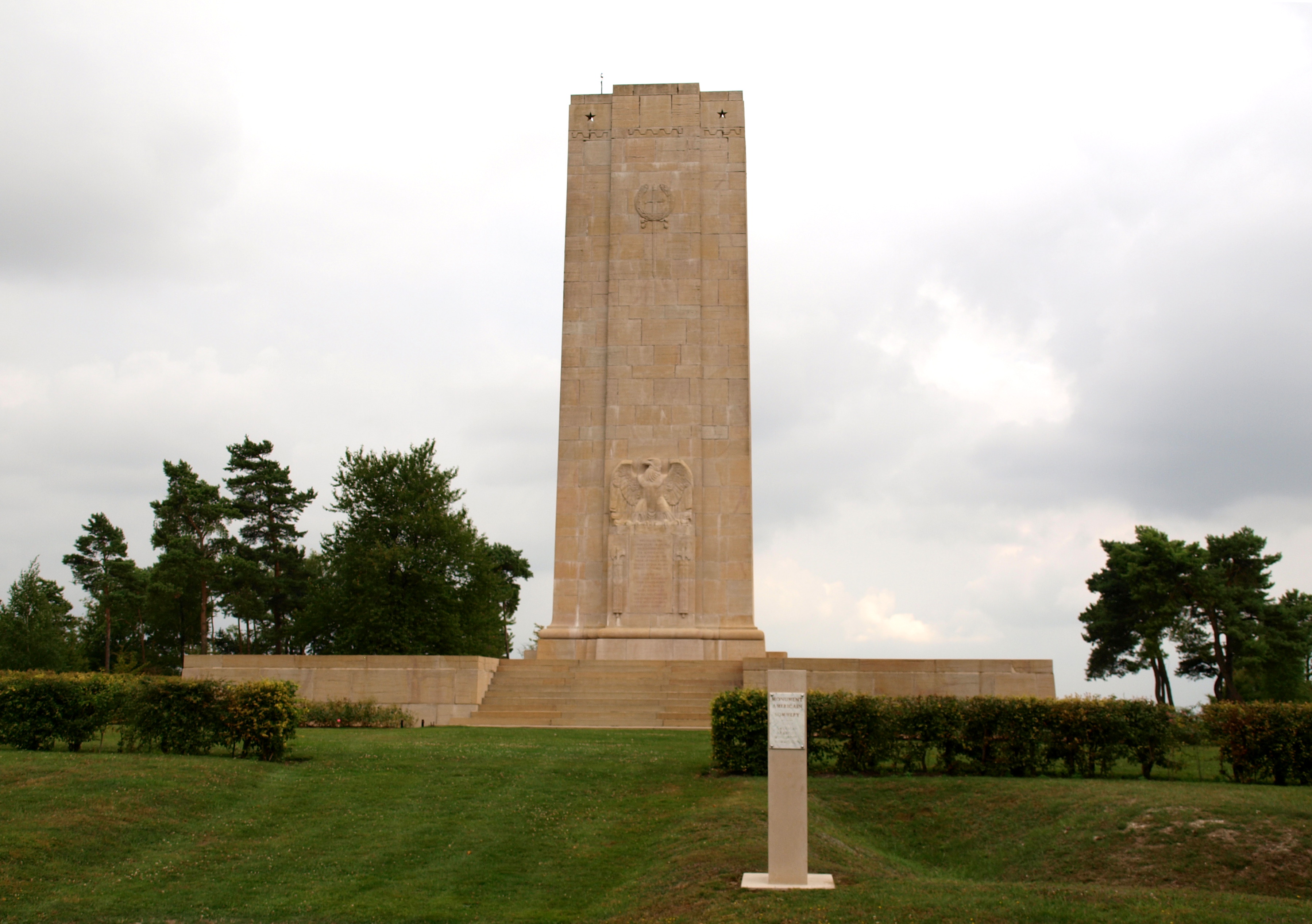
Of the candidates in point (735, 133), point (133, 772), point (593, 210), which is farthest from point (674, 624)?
point (133, 772)

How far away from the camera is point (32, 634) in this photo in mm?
38812

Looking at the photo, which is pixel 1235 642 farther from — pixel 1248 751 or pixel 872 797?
pixel 872 797

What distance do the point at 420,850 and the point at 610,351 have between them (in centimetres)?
2146

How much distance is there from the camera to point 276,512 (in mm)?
56438

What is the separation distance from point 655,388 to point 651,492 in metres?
3.16

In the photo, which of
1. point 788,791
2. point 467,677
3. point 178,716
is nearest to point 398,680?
point 467,677

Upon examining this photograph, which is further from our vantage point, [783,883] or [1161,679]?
[1161,679]

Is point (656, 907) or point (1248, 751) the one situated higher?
point (1248, 751)

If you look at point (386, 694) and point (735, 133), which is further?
point (735, 133)

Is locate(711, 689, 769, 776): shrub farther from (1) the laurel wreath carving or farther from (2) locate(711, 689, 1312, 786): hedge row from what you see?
(1) the laurel wreath carving

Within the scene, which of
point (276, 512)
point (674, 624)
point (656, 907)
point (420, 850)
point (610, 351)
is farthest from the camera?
point (276, 512)

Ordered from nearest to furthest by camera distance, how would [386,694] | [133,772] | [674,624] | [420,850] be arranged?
1. [420,850]
2. [133,772]
3. [386,694]
4. [674,624]

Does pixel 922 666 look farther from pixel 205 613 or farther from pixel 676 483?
pixel 205 613

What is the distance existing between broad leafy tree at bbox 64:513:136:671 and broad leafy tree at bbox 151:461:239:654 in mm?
1819
